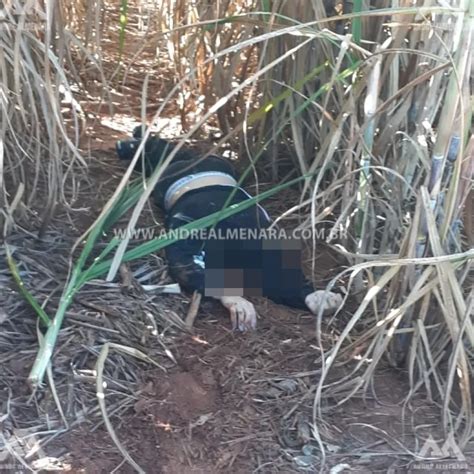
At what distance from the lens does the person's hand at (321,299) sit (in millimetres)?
1788

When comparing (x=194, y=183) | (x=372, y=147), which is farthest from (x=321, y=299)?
(x=194, y=183)

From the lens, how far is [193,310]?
5.89 ft

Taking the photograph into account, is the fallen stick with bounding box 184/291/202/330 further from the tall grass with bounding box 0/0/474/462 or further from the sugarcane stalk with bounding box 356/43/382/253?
the sugarcane stalk with bounding box 356/43/382/253

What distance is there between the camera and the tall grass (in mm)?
1457

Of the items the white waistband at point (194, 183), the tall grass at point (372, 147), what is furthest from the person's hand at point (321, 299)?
the white waistband at point (194, 183)

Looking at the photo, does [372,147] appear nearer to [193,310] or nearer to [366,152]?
[366,152]

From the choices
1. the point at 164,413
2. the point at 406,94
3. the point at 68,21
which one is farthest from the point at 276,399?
the point at 68,21

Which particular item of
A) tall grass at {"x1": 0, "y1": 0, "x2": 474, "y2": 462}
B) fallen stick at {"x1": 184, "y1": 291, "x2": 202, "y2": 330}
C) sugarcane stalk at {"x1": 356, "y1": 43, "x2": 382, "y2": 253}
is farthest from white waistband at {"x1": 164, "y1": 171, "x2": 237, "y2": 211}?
sugarcane stalk at {"x1": 356, "y1": 43, "x2": 382, "y2": 253}

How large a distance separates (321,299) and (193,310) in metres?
0.25

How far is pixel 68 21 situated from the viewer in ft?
7.24

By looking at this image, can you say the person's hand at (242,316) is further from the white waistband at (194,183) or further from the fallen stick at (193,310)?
the white waistband at (194,183)

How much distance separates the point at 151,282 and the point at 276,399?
42 centimetres

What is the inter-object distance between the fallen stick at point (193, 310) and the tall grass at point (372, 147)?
0.17 metres

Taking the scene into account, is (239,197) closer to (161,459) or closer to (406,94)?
(406,94)
